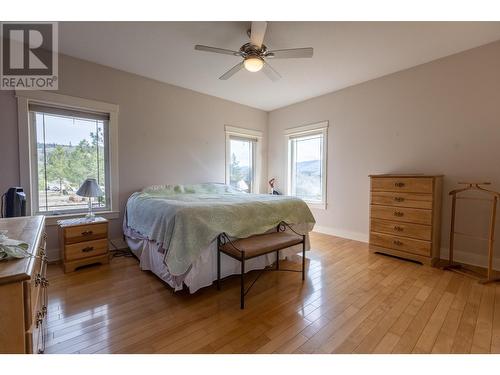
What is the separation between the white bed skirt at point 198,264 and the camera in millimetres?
2031

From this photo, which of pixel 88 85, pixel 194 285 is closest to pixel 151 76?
pixel 88 85

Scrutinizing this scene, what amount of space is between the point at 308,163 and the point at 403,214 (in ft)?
6.73

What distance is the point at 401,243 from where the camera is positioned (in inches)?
115

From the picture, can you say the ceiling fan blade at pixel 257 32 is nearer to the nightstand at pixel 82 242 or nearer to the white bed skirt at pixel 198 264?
the white bed skirt at pixel 198 264

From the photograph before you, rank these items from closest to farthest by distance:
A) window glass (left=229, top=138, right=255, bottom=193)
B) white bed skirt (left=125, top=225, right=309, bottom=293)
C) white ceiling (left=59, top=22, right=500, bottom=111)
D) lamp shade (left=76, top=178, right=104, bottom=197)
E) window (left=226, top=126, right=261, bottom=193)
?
white bed skirt (left=125, top=225, right=309, bottom=293) → white ceiling (left=59, top=22, right=500, bottom=111) → lamp shade (left=76, top=178, right=104, bottom=197) → window (left=226, top=126, right=261, bottom=193) → window glass (left=229, top=138, right=255, bottom=193)

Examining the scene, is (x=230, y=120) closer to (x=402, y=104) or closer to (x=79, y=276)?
(x=402, y=104)

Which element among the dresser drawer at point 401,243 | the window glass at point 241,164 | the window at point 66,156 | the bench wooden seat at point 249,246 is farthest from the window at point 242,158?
the dresser drawer at point 401,243

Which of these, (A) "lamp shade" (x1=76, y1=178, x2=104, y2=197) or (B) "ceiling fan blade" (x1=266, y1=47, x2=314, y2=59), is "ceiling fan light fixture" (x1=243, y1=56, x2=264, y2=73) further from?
(A) "lamp shade" (x1=76, y1=178, x2=104, y2=197)

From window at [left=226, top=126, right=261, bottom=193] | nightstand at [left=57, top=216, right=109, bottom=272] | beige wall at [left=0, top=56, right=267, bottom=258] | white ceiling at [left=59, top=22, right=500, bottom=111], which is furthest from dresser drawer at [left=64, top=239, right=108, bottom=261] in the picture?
window at [left=226, top=126, right=261, bottom=193]

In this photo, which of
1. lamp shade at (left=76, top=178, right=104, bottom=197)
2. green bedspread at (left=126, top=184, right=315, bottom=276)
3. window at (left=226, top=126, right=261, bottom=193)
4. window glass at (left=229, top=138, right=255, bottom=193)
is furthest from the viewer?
window glass at (left=229, top=138, right=255, bottom=193)

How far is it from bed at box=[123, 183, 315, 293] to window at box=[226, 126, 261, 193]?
1.97m

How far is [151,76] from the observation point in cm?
337

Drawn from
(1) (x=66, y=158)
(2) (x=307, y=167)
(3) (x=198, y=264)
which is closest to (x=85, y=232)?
(1) (x=66, y=158)

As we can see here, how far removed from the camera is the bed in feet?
6.34
